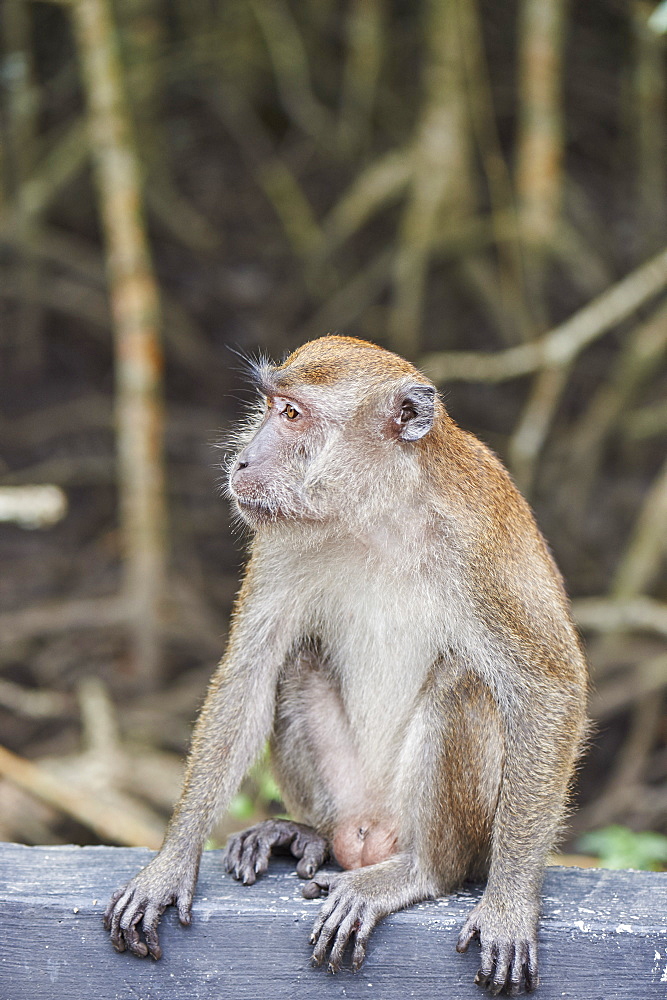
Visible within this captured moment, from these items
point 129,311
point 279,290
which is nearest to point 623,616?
point 129,311

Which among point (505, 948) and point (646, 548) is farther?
point (646, 548)

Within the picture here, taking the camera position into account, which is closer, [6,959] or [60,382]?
[6,959]

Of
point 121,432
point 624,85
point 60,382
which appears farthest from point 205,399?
point 624,85

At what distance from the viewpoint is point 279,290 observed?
292 inches

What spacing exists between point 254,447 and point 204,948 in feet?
3.80

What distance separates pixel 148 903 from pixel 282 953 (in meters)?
0.32

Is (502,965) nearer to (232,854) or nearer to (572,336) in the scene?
(232,854)

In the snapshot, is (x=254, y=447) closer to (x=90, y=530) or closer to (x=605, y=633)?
(x=605, y=633)

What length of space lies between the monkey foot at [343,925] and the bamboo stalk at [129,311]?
3404mm

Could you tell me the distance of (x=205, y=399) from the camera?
24.5 feet

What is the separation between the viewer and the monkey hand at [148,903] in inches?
94.6

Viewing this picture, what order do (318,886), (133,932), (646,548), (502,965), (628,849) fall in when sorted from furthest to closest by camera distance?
(646,548), (628,849), (318,886), (133,932), (502,965)

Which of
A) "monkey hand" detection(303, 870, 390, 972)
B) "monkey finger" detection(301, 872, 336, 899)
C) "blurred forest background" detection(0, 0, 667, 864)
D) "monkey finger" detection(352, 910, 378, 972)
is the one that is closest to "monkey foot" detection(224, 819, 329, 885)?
"monkey finger" detection(301, 872, 336, 899)

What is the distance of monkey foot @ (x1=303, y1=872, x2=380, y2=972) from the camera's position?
2328mm
